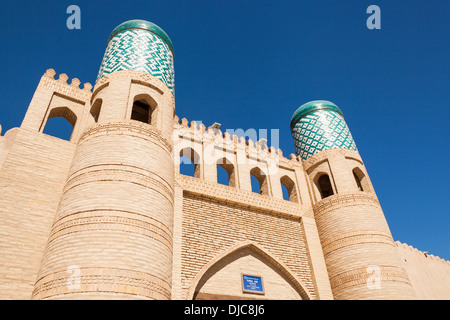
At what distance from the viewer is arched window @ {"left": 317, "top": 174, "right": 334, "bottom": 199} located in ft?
31.3

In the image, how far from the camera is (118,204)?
4.85m

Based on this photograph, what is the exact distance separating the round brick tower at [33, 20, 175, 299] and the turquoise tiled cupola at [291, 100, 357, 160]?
14.2 feet

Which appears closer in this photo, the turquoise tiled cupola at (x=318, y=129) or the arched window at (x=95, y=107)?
the arched window at (x=95, y=107)

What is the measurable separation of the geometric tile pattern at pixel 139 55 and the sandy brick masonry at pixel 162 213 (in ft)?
1.11

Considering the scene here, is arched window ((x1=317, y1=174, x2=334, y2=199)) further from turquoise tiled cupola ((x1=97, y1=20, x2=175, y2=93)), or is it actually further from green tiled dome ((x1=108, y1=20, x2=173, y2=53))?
green tiled dome ((x1=108, y1=20, x2=173, y2=53))

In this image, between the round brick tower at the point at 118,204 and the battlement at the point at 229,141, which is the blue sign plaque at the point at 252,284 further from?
the battlement at the point at 229,141

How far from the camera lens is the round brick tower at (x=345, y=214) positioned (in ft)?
22.4

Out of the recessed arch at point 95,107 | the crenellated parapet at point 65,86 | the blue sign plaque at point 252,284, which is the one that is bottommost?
the blue sign plaque at point 252,284

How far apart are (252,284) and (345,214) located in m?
2.85

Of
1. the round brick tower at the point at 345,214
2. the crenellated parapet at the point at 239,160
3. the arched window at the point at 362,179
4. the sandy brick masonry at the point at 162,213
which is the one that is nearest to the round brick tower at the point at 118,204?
the sandy brick masonry at the point at 162,213

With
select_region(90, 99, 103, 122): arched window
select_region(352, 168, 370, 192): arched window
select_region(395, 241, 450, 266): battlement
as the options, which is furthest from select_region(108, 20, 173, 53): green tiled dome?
select_region(395, 241, 450, 266): battlement

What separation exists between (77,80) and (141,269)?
4.77m
